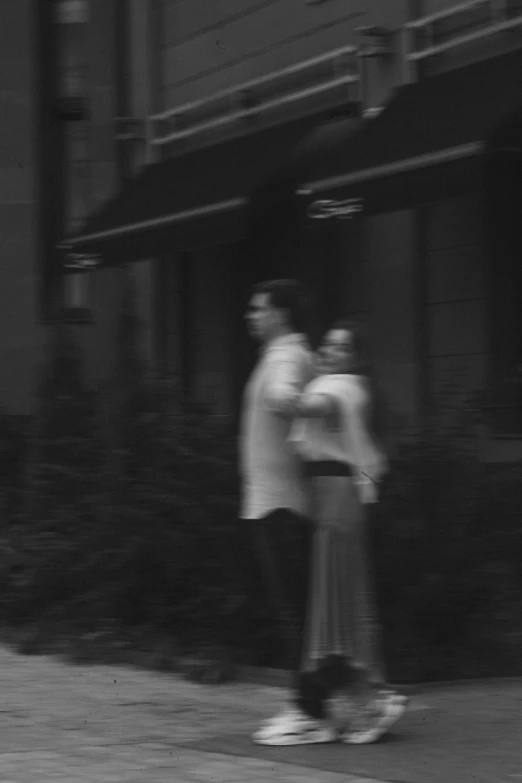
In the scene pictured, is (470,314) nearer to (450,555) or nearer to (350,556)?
(450,555)

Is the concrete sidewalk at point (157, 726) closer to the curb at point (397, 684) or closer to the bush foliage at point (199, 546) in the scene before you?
the curb at point (397, 684)

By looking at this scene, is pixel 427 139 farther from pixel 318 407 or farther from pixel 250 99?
pixel 318 407

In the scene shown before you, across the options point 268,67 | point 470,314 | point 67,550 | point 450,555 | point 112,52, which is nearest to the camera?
point 450,555

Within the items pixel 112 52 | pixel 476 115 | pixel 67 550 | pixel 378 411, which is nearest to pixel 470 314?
pixel 476 115

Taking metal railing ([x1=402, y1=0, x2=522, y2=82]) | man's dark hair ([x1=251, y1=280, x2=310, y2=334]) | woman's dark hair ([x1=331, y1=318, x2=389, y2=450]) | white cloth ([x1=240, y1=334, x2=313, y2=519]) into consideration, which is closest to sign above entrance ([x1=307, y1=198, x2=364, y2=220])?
metal railing ([x1=402, y1=0, x2=522, y2=82])

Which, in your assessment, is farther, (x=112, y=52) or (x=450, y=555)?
(x=112, y=52)

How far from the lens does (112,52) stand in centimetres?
1630

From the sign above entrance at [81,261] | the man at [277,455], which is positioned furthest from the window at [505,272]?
the man at [277,455]

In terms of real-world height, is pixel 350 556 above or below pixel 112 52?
below

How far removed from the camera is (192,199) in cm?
1322

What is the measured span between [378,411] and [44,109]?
1105 centimetres

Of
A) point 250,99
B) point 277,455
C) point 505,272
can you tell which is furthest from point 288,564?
point 250,99

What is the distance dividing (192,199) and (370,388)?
669 centimetres

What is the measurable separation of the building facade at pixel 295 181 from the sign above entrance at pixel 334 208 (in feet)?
0.05
